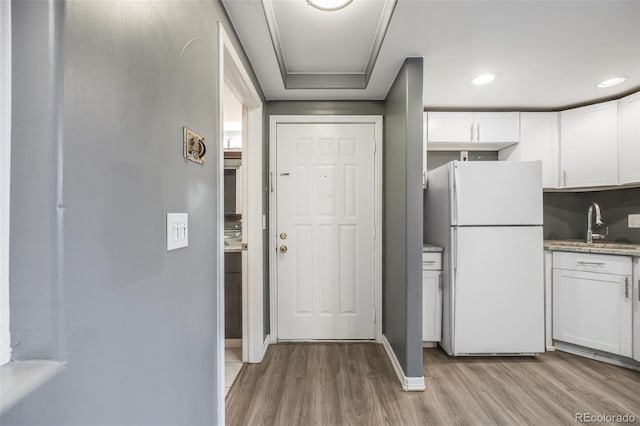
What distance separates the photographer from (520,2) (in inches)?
55.0

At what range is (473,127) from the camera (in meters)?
2.72

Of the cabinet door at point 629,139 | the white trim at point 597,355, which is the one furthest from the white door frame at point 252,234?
the cabinet door at point 629,139

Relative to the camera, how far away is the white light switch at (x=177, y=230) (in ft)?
3.00

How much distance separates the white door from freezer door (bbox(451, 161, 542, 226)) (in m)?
0.79

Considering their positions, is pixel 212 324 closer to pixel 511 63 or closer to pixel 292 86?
pixel 292 86

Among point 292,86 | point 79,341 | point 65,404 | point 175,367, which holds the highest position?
point 292,86

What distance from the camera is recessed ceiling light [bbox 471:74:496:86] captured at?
2.13 meters

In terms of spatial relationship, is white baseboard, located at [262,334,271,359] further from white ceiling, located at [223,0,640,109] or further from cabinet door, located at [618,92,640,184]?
cabinet door, located at [618,92,640,184]

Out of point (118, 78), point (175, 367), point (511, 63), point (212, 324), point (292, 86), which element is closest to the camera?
point (118, 78)

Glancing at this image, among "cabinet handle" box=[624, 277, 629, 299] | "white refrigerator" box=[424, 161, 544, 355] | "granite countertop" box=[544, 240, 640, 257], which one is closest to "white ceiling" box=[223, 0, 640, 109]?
"white refrigerator" box=[424, 161, 544, 355]

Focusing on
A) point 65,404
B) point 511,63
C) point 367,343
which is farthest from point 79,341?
point 511,63

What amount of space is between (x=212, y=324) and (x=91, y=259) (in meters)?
0.80

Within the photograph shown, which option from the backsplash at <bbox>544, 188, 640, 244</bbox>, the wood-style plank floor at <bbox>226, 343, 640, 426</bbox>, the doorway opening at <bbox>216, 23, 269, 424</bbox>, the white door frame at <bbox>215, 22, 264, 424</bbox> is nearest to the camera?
the wood-style plank floor at <bbox>226, 343, 640, 426</bbox>

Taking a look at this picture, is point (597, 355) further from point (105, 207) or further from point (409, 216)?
point (105, 207)
